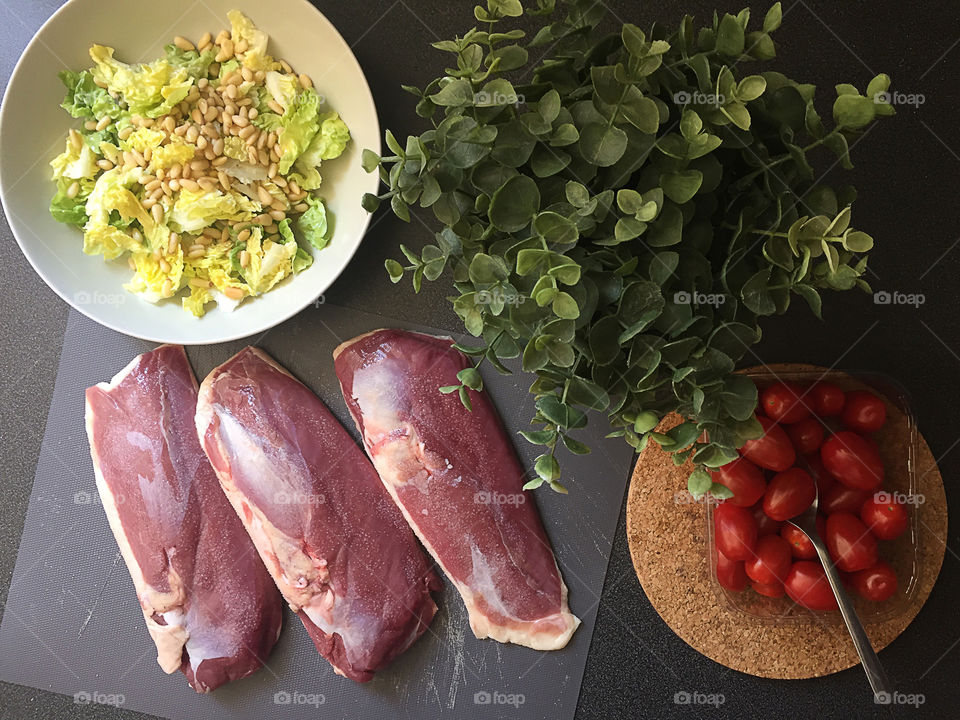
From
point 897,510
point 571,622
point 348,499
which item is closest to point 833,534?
point 897,510

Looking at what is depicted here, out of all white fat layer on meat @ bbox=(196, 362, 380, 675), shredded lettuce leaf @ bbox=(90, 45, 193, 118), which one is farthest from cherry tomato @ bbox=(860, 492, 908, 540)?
shredded lettuce leaf @ bbox=(90, 45, 193, 118)

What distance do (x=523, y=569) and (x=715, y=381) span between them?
0.60 metres

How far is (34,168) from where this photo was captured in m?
1.19

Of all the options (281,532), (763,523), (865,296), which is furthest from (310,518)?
(865,296)

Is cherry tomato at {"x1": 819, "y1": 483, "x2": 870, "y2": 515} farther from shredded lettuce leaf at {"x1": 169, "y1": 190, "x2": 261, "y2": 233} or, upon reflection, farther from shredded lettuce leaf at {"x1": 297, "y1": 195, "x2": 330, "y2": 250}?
shredded lettuce leaf at {"x1": 169, "y1": 190, "x2": 261, "y2": 233}

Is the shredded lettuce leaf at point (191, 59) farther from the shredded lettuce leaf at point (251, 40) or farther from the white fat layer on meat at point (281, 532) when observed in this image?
the white fat layer on meat at point (281, 532)

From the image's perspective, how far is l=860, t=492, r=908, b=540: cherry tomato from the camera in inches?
43.6

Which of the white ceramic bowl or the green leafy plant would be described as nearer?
the green leafy plant

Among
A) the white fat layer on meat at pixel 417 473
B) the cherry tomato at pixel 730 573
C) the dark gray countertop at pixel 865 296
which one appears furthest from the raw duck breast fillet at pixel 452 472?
the cherry tomato at pixel 730 573

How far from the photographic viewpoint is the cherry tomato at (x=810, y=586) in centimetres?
113

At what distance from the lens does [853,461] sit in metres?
1.11

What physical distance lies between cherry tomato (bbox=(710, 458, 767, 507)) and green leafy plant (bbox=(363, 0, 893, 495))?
299 millimetres

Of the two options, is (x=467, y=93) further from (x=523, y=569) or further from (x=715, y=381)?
(x=523, y=569)

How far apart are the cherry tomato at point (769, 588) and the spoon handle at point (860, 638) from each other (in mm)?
80
